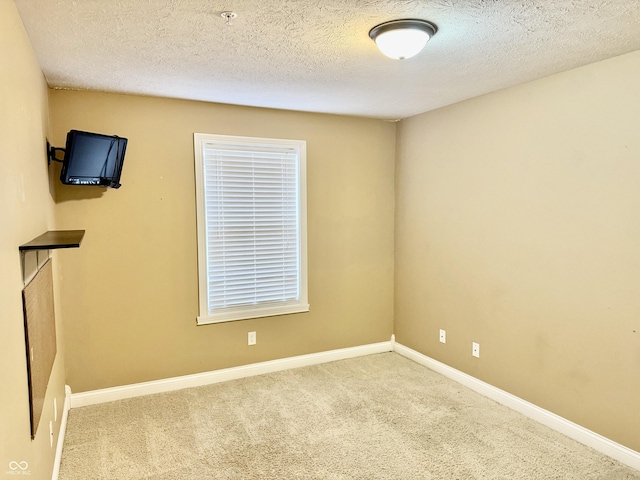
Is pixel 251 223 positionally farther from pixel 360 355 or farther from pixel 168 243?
pixel 360 355

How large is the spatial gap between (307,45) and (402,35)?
53 cm

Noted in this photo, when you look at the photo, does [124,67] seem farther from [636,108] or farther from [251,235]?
[636,108]

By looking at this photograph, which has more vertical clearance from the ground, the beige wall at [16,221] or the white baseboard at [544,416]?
the beige wall at [16,221]

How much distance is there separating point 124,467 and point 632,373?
119 inches

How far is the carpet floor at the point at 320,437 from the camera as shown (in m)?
2.46

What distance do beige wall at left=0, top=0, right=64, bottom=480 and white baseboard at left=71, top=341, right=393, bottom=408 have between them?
1063mm

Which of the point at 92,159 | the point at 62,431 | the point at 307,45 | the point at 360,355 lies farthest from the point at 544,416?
the point at 92,159

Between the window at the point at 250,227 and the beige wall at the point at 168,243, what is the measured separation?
A: 0.28 ft

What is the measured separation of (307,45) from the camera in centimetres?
228

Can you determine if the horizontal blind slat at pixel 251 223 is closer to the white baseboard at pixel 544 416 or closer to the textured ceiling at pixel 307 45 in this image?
the textured ceiling at pixel 307 45

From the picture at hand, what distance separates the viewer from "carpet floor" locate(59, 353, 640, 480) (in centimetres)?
246

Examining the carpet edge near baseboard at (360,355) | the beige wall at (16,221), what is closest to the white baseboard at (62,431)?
the carpet edge near baseboard at (360,355)

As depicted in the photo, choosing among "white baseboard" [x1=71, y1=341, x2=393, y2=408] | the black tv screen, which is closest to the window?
"white baseboard" [x1=71, y1=341, x2=393, y2=408]

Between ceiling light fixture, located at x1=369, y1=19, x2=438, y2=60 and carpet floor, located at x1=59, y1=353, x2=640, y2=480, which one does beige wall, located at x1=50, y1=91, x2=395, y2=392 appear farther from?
ceiling light fixture, located at x1=369, y1=19, x2=438, y2=60
